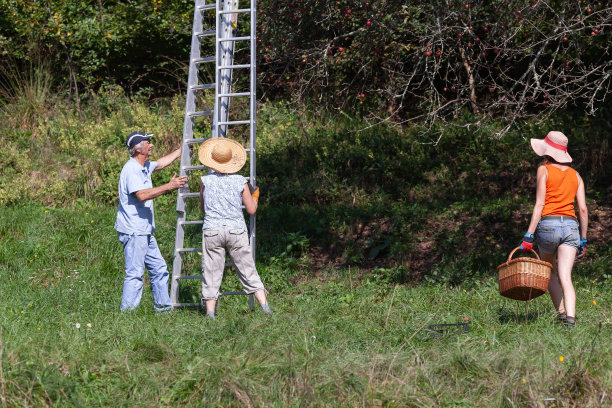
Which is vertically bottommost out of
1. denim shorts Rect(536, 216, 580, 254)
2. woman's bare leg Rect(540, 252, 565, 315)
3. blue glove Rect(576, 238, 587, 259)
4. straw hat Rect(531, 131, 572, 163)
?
woman's bare leg Rect(540, 252, 565, 315)

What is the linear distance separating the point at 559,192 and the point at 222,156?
9.36 ft

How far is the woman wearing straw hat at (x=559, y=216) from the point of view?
580 centimetres

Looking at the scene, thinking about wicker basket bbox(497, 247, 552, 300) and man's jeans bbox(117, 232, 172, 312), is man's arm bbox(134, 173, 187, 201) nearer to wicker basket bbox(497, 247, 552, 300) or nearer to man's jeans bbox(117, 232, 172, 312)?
man's jeans bbox(117, 232, 172, 312)

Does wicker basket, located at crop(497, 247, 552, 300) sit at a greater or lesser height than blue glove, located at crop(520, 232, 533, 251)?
lesser

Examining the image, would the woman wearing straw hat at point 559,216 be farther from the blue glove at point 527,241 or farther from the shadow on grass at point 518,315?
the shadow on grass at point 518,315

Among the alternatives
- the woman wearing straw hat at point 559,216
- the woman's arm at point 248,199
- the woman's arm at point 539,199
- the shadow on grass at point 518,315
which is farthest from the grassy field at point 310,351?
the woman's arm at point 248,199

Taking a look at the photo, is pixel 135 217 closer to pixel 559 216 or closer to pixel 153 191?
pixel 153 191

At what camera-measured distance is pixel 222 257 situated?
6.60 meters

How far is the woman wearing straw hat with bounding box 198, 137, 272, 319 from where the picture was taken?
255 inches

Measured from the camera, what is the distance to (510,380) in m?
4.58

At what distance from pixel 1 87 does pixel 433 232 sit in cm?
930

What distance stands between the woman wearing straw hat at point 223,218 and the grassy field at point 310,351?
29cm

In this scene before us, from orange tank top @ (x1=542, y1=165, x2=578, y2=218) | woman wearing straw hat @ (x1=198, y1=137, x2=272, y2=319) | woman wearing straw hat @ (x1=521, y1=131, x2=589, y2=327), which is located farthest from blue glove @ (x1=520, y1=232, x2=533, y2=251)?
woman wearing straw hat @ (x1=198, y1=137, x2=272, y2=319)

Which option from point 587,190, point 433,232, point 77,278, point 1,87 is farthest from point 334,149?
point 1,87
